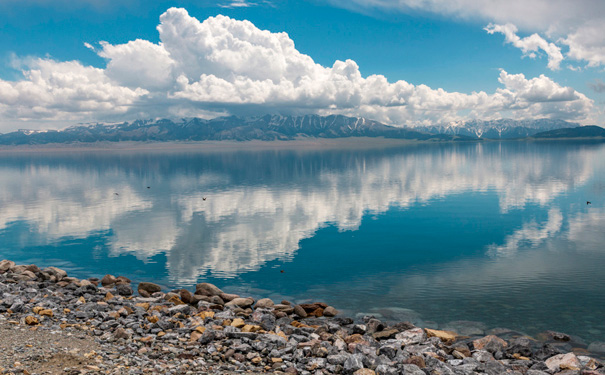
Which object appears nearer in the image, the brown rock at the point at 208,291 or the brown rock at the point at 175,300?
the brown rock at the point at 175,300

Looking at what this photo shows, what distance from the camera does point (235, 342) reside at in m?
19.1

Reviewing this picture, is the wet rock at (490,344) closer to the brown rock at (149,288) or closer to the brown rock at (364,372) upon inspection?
the brown rock at (364,372)

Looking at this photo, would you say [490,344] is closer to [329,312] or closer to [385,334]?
[385,334]

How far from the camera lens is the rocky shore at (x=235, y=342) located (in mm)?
16469

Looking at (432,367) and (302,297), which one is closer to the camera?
(432,367)

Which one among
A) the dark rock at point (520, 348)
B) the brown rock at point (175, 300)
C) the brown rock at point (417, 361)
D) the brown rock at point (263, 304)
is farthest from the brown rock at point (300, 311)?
the dark rock at point (520, 348)

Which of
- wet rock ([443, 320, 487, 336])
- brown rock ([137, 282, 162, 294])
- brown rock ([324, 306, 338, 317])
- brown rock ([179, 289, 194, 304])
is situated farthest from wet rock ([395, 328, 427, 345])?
brown rock ([137, 282, 162, 294])

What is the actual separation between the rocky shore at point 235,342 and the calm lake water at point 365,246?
3.75 meters

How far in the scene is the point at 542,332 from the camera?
76.8 ft

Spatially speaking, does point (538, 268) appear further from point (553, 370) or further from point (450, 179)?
point (450, 179)

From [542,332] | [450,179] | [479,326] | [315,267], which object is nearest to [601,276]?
[542,332]

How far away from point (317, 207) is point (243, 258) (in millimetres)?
28909

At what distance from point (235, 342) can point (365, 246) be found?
86.7 feet

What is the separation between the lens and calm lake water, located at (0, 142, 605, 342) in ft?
92.7
